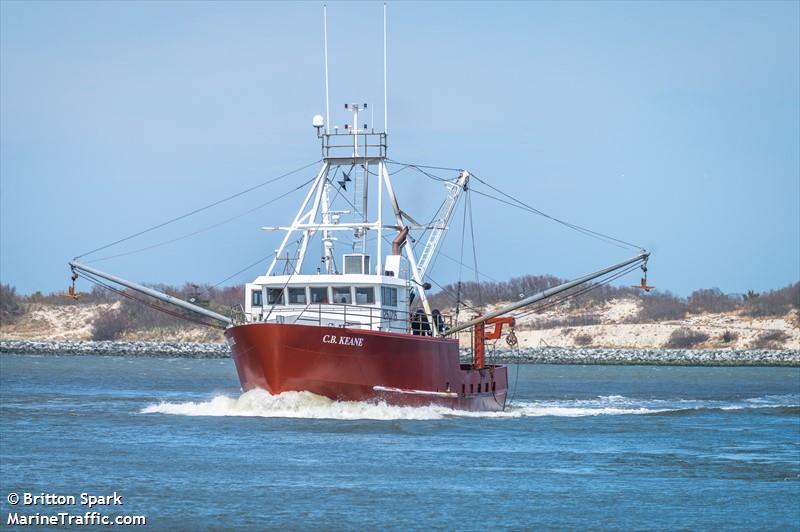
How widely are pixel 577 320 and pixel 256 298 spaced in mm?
80340

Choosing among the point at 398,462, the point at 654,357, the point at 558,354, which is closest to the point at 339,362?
the point at 398,462

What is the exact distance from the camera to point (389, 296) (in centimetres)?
3947

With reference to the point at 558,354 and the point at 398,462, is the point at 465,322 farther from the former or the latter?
the point at 558,354

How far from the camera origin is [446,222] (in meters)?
45.2

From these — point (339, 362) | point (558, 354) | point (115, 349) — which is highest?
point (115, 349)

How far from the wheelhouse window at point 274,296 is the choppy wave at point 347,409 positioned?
8.78 feet

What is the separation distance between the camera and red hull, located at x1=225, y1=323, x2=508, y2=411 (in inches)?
1419

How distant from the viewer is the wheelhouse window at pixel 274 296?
128ft

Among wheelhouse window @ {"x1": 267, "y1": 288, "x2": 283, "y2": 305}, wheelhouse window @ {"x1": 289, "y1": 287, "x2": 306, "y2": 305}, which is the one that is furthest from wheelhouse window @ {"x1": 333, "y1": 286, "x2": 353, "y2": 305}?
wheelhouse window @ {"x1": 267, "y1": 288, "x2": 283, "y2": 305}

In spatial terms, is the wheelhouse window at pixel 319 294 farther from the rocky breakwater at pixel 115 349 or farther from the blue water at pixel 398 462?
the rocky breakwater at pixel 115 349

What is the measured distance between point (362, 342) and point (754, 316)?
8630 centimetres

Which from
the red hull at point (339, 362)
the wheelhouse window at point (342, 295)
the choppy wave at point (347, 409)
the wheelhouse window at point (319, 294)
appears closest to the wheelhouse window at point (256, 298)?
the red hull at point (339, 362)

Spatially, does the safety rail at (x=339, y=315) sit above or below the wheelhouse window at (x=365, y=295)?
below

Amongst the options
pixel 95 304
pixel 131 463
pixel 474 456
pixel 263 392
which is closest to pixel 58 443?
pixel 131 463
